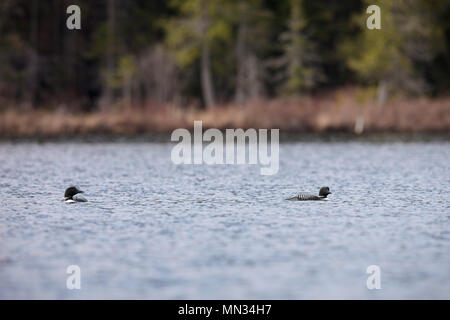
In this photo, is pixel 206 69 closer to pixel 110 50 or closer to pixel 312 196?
pixel 110 50

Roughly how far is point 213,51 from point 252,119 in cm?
1631

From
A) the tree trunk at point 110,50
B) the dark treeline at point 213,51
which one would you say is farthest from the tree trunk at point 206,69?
the tree trunk at point 110,50

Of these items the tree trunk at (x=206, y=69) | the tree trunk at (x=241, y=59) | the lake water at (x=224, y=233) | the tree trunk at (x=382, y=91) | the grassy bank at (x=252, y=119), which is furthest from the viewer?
the tree trunk at (x=241, y=59)

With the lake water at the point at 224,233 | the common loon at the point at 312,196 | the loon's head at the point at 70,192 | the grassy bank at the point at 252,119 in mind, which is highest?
the grassy bank at the point at 252,119

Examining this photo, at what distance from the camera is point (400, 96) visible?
164 feet

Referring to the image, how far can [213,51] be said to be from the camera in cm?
5597

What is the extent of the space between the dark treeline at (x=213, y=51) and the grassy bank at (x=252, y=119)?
6.88 metres

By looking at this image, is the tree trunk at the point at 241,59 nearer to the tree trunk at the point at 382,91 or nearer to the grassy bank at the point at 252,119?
the tree trunk at the point at 382,91

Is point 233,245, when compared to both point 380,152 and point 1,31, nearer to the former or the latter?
point 380,152

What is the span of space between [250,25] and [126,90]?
9.26m

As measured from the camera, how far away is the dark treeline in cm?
5131

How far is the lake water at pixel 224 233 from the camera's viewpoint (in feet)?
36.4

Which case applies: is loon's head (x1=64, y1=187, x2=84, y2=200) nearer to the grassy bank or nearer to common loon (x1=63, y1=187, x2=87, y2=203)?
common loon (x1=63, y1=187, x2=87, y2=203)

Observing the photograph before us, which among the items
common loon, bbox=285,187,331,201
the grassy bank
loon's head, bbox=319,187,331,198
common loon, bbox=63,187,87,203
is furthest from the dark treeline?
loon's head, bbox=319,187,331,198
